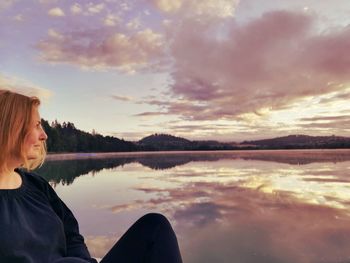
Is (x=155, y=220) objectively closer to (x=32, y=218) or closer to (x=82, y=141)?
(x=32, y=218)

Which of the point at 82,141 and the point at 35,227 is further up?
the point at 82,141

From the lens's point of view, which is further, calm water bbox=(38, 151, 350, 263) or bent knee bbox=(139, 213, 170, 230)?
calm water bbox=(38, 151, 350, 263)

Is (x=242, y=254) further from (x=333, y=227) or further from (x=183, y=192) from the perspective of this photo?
(x=183, y=192)

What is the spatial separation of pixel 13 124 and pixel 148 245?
1.83 feet

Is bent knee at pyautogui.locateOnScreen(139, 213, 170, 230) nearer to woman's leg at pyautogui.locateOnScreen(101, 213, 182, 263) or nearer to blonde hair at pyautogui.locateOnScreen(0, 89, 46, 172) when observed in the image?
woman's leg at pyautogui.locateOnScreen(101, 213, 182, 263)

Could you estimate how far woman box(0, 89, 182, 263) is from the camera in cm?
116

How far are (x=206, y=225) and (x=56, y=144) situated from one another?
30267 millimetres

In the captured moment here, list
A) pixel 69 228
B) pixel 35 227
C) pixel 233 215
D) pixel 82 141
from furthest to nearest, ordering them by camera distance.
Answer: pixel 82 141 < pixel 233 215 < pixel 69 228 < pixel 35 227

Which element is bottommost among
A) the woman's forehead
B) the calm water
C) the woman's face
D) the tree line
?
the calm water

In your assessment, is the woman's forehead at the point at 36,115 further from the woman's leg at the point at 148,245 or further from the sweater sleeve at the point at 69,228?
the woman's leg at the point at 148,245

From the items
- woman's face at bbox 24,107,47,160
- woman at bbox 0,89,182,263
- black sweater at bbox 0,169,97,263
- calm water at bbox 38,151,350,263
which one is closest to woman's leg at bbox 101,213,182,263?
woman at bbox 0,89,182,263

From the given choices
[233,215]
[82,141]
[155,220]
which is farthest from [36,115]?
[82,141]

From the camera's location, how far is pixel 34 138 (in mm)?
1285

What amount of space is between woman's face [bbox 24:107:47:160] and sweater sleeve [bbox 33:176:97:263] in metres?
0.15
